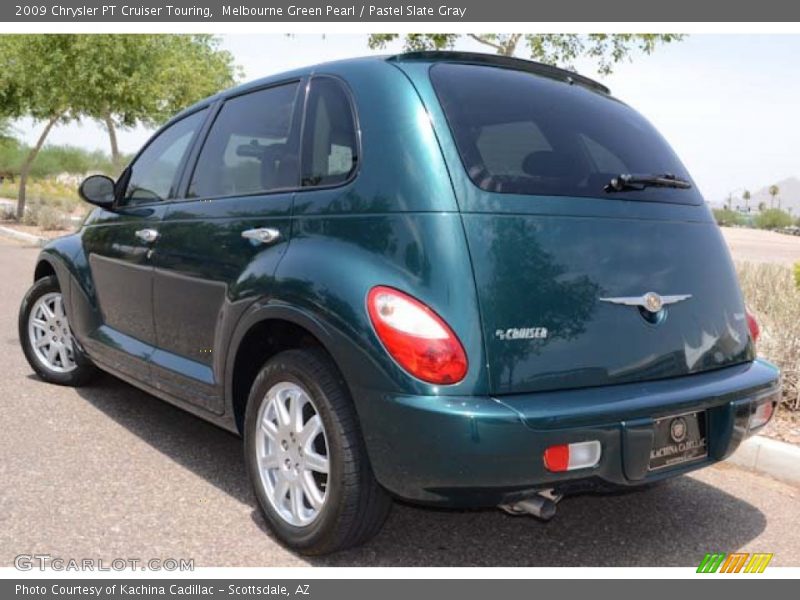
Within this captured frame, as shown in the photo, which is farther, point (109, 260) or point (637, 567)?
point (109, 260)

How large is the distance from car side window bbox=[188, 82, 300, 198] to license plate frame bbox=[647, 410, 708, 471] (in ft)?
5.45

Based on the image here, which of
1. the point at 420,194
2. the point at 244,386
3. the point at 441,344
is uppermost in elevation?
the point at 420,194

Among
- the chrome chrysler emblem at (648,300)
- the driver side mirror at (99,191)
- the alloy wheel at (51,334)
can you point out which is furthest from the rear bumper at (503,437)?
the alloy wheel at (51,334)

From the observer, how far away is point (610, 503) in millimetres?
3768

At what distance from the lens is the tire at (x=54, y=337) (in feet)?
17.4

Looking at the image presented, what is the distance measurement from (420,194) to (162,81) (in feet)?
61.2

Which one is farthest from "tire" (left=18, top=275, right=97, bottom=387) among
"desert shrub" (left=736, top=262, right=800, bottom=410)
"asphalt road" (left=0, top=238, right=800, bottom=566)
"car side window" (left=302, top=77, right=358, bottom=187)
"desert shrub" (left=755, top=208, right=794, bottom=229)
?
"desert shrub" (left=755, top=208, right=794, bottom=229)

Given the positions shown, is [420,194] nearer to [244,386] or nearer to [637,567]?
[244,386]

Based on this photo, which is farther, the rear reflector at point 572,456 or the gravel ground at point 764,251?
the gravel ground at point 764,251

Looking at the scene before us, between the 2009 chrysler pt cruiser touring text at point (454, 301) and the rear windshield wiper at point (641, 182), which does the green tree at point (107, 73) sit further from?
the rear windshield wiper at point (641, 182)

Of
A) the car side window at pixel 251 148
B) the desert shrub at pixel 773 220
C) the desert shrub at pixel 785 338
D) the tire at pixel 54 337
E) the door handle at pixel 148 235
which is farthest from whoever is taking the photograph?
the desert shrub at pixel 773 220

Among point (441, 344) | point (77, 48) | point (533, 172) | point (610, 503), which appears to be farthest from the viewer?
point (77, 48)

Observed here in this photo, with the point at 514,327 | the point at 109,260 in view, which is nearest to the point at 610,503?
the point at 514,327

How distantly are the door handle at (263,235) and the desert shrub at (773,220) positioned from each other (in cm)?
7992
